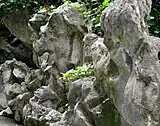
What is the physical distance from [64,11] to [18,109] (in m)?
2.22

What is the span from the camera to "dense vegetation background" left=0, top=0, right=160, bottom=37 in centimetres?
590

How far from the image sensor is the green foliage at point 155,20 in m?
5.58

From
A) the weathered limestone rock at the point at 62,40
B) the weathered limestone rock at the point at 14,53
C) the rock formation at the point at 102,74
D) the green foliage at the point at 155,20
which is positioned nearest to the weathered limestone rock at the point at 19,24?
the weathered limestone rock at the point at 14,53

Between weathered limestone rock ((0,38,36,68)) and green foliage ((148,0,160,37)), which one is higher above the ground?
green foliage ((148,0,160,37))

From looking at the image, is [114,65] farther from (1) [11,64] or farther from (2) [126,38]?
(1) [11,64]

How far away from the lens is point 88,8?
7.01 metres

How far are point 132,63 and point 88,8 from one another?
13.1 feet

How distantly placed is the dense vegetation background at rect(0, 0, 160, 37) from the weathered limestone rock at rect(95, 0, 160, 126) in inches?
76.9

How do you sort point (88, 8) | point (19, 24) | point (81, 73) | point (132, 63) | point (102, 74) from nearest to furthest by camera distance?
point (132, 63) → point (102, 74) → point (81, 73) → point (88, 8) → point (19, 24)

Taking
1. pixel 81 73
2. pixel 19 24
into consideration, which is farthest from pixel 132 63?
pixel 19 24

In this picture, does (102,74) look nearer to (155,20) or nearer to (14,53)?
(155,20)

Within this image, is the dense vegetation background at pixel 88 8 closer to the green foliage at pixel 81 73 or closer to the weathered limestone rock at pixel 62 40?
the weathered limestone rock at pixel 62 40

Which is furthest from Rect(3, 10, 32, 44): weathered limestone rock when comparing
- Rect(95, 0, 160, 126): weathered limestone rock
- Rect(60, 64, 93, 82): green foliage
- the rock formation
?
Rect(95, 0, 160, 126): weathered limestone rock

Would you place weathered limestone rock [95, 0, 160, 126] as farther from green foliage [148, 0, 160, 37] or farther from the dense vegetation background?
green foliage [148, 0, 160, 37]
